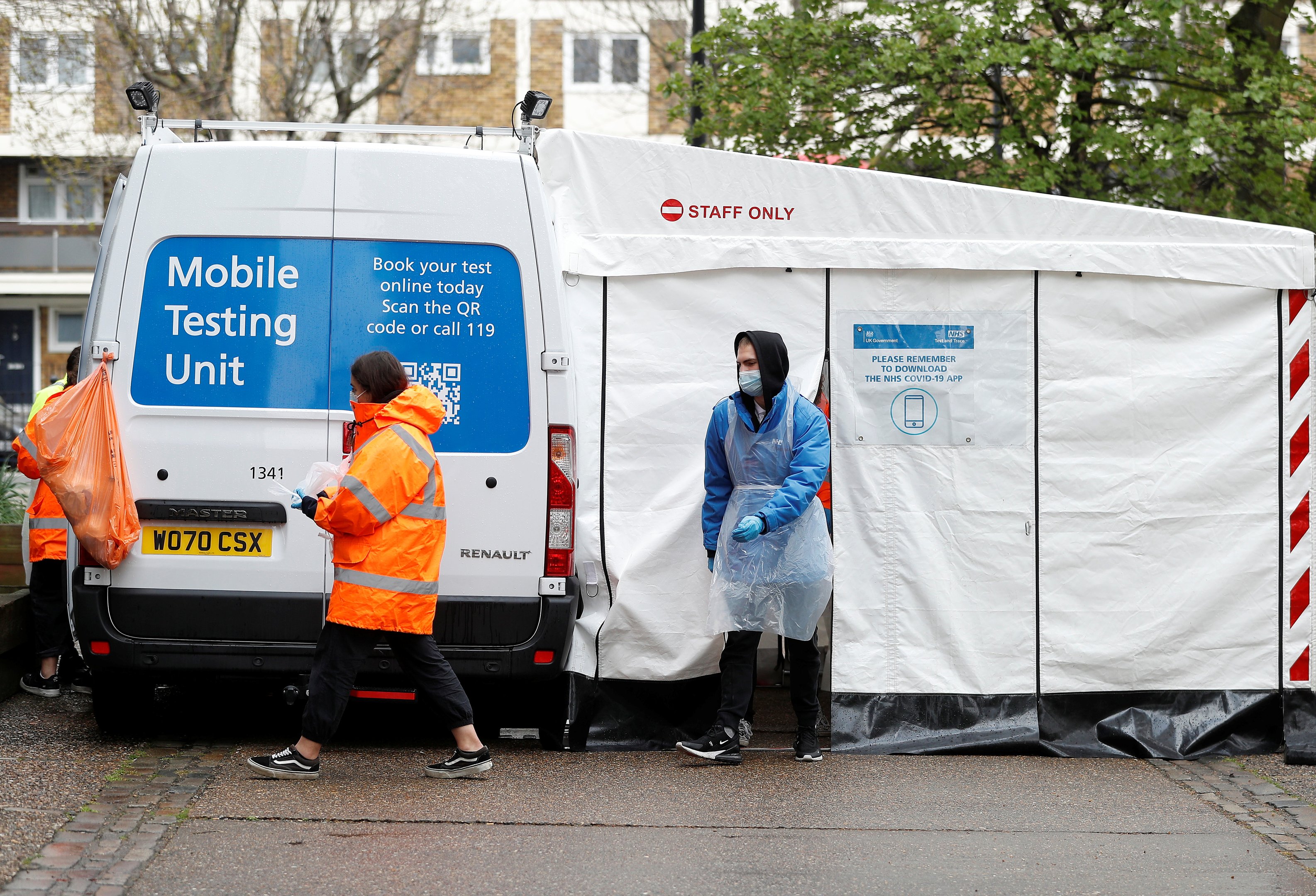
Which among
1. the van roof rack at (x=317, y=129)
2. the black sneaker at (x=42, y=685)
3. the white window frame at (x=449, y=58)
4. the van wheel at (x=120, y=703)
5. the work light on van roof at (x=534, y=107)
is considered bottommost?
the black sneaker at (x=42, y=685)

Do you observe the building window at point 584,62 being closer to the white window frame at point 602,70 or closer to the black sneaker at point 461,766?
the white window frame at point 602,70

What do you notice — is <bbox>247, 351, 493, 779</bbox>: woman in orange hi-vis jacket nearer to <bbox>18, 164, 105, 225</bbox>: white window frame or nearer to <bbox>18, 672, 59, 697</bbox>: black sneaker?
<bbox>18, 672, 59, 697</bbox>: black sneaker

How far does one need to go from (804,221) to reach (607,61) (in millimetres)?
24804

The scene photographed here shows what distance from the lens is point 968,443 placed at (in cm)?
630

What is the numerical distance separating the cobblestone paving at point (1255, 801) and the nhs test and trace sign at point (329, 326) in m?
2.98

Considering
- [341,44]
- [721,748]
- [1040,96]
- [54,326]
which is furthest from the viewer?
[54,326]

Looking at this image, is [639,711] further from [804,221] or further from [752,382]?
[804,221]

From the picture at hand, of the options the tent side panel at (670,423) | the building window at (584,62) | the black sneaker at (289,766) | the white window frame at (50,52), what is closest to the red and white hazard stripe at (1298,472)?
the tent side panel at (670,423)

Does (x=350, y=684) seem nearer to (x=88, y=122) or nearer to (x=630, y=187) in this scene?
(x=630, y=187)

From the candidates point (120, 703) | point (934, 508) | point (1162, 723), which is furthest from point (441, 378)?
point (1162, 723)

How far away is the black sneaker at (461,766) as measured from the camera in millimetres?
5473

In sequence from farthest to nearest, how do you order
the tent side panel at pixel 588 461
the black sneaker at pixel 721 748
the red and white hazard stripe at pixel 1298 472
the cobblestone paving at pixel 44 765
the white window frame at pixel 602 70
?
the white window frame at pixel 602 70 → the red and white hazard stripe at pixel 1298 472 → the tent side panel at pixel 588 461 → the black sneaker at pixel 721 748 → the cobblestone paving at pixel 44 765

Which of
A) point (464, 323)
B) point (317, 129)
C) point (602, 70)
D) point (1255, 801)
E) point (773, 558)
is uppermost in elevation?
point (602, 70)

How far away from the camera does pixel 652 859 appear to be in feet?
14.9
